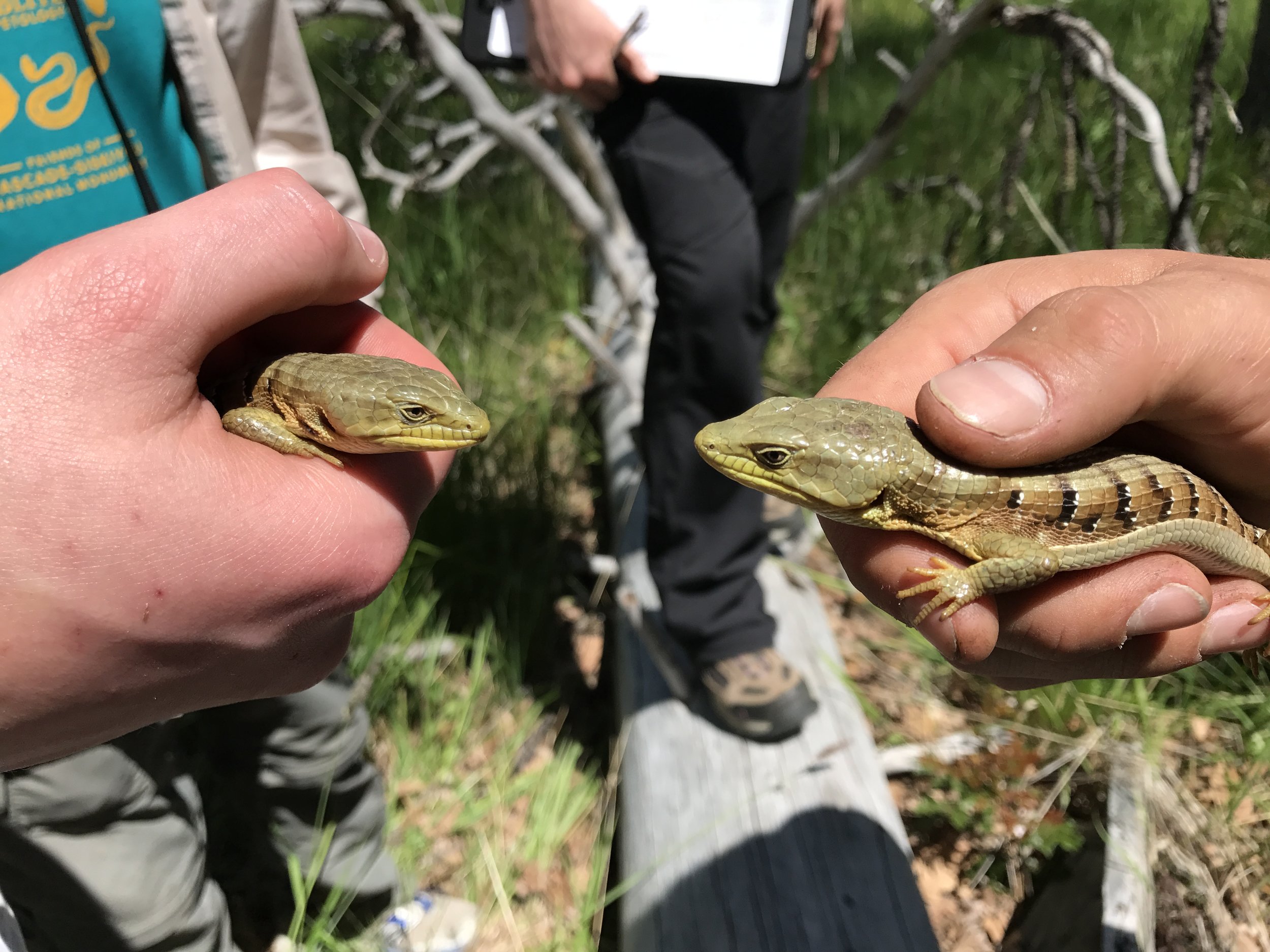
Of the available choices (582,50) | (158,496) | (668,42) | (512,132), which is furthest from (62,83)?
(512,132)

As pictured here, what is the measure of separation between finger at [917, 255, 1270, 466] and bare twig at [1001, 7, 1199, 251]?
1403 mm

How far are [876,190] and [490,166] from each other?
297 cm

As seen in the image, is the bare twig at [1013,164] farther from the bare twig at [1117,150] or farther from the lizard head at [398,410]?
the lizard head at [398,410]

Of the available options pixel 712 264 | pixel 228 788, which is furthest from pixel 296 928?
pixel 712 264

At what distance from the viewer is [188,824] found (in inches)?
87.6

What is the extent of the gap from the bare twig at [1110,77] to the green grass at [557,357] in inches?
9.8

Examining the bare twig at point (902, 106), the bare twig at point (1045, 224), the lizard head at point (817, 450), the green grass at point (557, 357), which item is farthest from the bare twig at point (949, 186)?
the lizard head at point (817, 450)

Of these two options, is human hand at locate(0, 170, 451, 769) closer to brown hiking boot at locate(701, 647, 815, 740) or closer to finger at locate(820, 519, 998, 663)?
finger at locate(820, 519, 998, 663)

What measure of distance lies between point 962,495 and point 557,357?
3.85 metres

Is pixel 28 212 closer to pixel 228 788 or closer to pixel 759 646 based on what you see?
pixel 228 788

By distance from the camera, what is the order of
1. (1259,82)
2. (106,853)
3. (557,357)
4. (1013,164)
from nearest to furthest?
(106,853)
(1259,82)
(1013,164)
(557,357)

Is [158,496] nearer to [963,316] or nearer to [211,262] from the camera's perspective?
[211,262]

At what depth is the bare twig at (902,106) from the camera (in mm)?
3113

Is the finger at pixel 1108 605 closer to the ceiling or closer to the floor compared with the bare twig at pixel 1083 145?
closer to the floor
